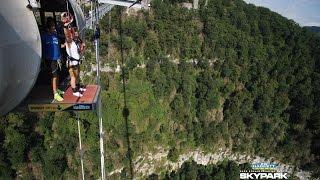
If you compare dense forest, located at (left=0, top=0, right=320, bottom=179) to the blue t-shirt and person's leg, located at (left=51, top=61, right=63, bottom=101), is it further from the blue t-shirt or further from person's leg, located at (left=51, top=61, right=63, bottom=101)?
the blue t-shirt

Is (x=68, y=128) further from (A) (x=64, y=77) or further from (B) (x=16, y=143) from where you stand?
(A) (x=64, y=77)

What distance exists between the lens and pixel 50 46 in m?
10.0

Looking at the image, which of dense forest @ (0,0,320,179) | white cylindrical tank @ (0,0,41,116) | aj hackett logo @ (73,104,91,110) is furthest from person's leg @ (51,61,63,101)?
dense forest @ (0,0,320,179)

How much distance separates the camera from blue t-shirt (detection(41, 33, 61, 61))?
9930mm

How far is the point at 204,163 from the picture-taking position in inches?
2447

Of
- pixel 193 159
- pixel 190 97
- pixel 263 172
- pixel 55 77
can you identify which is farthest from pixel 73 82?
pixel 263 172

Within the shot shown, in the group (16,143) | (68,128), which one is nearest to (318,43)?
(68,128)

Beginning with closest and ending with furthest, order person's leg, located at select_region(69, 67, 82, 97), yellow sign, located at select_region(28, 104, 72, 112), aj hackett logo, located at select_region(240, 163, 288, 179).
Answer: yellow sign, located at select_region(28, 104, 72, 112)
person's leg, located at select_region(69, 67, 82, 97)
aj hackett logo, located at select_region(240, 163, 288, 179)

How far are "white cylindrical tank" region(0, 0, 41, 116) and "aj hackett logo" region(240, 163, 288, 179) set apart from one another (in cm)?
5763

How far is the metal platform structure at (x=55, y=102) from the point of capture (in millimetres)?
10211

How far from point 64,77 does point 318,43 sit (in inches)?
2977

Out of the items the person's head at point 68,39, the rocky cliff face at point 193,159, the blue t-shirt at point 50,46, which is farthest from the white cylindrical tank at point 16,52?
the rocky cliff face at point 193,159

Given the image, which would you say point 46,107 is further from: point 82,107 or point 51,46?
point 51,46

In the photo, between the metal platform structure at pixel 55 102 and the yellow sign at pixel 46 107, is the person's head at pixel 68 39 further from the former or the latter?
the yellow sign at pixel 46 107
